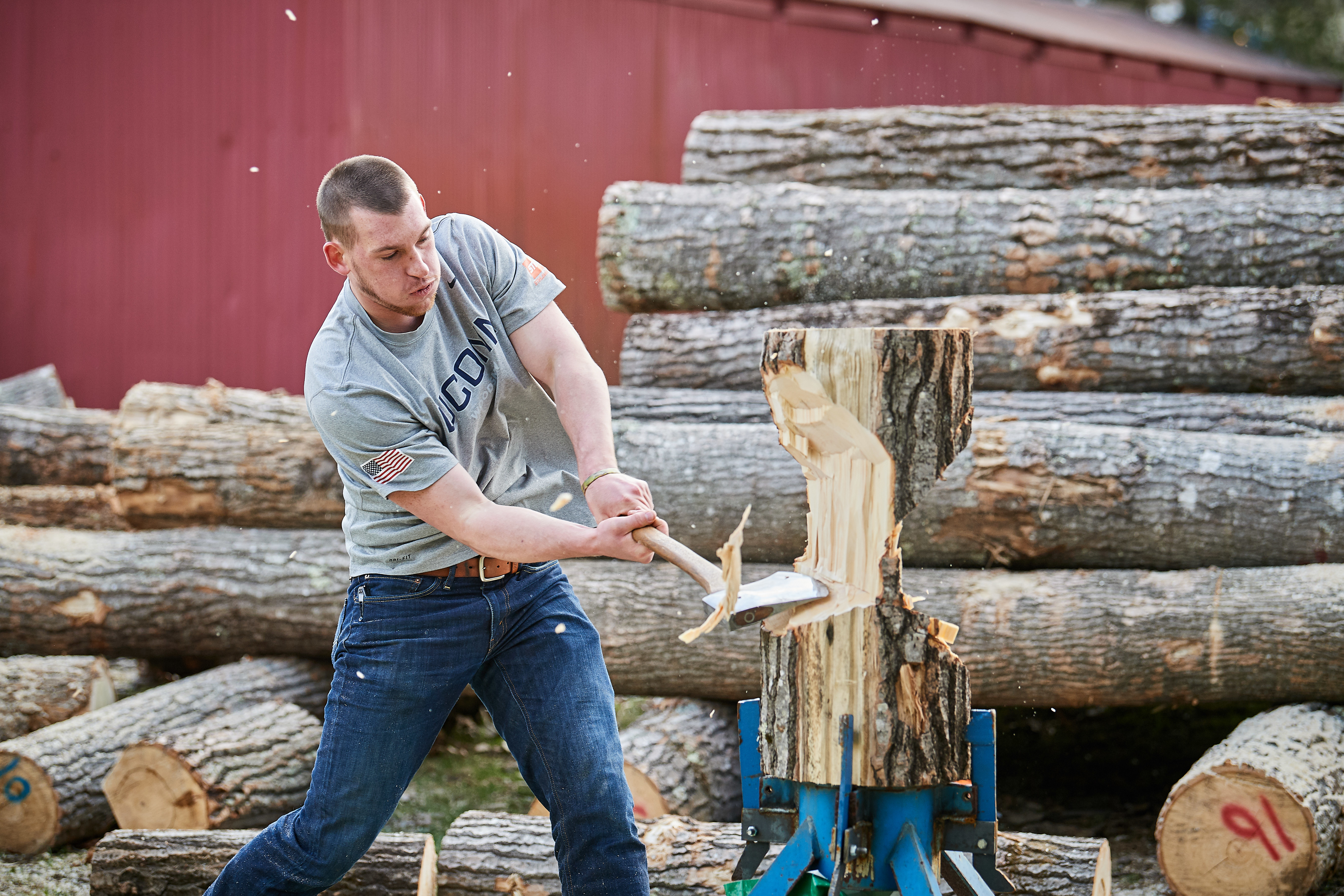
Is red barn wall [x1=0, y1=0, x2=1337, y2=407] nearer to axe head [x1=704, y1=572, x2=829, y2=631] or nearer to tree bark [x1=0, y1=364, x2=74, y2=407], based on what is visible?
tree bark [x1=0, y1=364, x2=74, y2=407]

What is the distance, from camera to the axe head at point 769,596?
2.16m

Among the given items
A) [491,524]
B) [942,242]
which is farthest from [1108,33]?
[491,524]

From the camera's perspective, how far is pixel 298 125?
7434mm

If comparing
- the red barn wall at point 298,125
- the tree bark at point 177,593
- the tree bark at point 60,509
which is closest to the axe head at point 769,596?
the tree bark at point 177,593

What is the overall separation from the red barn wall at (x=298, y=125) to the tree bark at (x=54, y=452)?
1774 millimetres

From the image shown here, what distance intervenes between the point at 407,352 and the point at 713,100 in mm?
5370

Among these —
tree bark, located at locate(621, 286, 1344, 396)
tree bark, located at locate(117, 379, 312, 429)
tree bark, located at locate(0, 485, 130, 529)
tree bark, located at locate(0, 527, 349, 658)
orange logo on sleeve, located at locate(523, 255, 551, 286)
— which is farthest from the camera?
tree bark, located at locate(0, 485, 130, 529)

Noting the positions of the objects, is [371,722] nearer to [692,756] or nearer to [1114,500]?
[692,756]

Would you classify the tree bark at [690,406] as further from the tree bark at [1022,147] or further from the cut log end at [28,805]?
the cut log end at [28,805]

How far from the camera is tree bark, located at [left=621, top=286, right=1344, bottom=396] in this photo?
170 inches

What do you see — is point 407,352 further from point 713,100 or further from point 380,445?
point 713,100

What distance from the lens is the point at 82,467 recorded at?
594 centimetres

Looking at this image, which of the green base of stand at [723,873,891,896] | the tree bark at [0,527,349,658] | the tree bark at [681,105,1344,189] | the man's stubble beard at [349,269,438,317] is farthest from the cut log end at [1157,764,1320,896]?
the tree bark at [0,527,349,658]

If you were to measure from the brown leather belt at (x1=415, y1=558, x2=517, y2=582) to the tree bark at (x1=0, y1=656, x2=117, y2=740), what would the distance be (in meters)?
2.74
